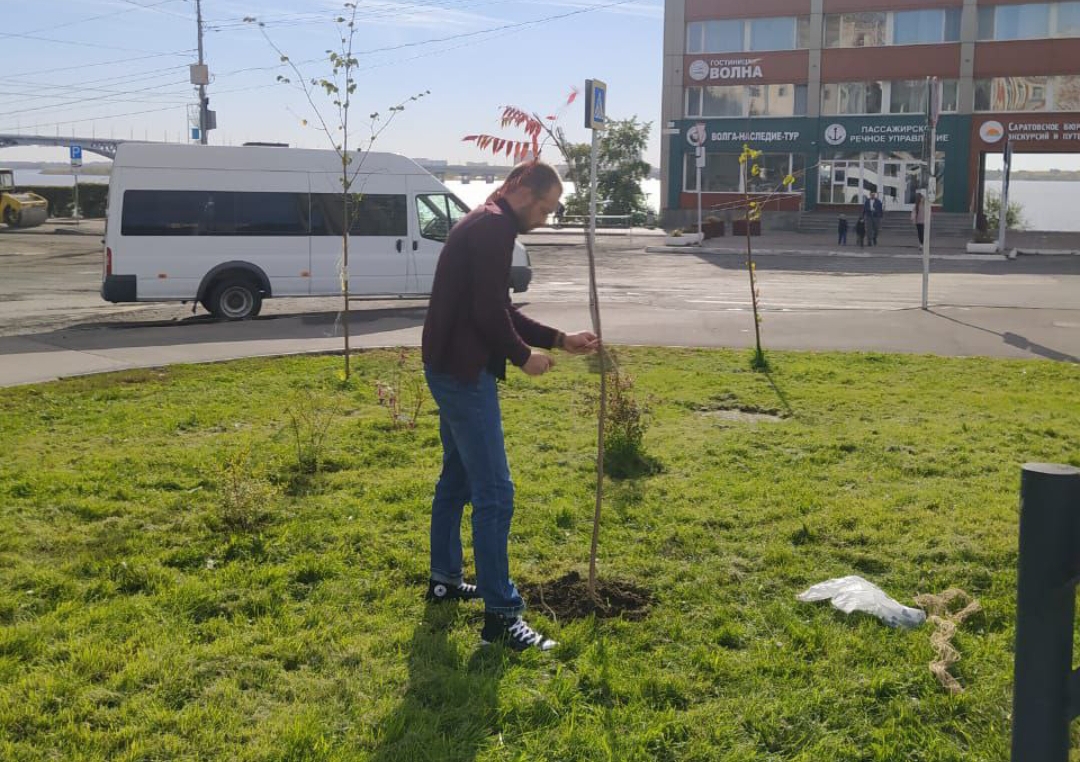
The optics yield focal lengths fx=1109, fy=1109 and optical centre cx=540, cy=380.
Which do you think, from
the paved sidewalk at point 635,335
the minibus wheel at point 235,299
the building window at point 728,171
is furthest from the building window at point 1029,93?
the minibus wheel at point 235,299

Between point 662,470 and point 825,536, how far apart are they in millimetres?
1627

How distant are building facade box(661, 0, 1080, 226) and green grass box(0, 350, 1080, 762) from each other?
3757 centimetres

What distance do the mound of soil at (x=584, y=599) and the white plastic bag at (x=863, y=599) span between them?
2.38ft

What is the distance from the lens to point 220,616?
459cm

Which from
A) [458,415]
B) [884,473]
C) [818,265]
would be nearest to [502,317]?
[458,415]

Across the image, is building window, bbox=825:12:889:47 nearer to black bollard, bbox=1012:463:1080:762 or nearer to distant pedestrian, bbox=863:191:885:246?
distant pedestrian, bbox=863:191:885:246

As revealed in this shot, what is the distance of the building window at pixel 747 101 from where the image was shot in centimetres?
5050

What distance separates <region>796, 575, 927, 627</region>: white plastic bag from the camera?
179 inches

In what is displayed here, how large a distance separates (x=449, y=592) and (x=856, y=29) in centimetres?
4953

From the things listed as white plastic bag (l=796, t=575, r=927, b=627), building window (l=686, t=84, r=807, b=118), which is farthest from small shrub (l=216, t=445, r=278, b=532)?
building window (l=686, t=84, r=807, b=118)

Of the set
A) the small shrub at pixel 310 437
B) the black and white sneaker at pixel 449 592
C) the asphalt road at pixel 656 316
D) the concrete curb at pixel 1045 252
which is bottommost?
the black and white sneaker at pixel 449 592

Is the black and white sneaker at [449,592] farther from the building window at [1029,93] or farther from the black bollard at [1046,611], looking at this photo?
the building window at [1029,93]

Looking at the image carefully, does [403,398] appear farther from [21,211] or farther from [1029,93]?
[1029,93]

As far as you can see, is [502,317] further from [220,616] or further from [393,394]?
[393,394]
